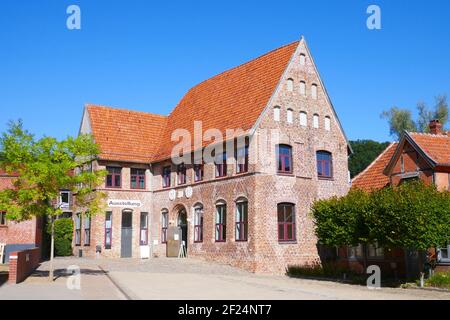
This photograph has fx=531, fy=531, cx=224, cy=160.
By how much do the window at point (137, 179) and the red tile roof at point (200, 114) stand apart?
98 cm

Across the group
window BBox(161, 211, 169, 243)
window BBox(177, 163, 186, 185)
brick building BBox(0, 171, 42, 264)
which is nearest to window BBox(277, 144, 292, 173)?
window BBox(177, 163, 186, 185)

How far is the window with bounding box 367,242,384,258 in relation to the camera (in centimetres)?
2685

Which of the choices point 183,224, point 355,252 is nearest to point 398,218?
point 355,252

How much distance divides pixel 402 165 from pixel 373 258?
5043 mm

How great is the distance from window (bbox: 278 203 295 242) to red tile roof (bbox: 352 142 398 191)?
420cm

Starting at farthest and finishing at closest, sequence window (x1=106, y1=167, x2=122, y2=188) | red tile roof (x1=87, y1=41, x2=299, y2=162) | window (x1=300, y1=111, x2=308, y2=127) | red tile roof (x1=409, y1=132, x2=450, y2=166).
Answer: window (x1=106, y1=167, x2=122, y2=188) < window (x1=300, y1=111, x2=308, y2=127) < red tile roof (x1=87, y1=41, x2=299, y2=162) < red tile roof (x1=409, y1=132, x2=450, y2=166)

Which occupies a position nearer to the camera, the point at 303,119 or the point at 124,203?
the point at 303,119

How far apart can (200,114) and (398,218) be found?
17247mm

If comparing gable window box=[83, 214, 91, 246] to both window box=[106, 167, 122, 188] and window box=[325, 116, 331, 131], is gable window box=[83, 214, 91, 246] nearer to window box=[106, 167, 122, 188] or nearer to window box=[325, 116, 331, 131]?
window box=[106, 167, 122, 188]

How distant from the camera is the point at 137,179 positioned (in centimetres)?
3728

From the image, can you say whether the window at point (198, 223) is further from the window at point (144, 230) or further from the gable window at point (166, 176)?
the window at point (144, 230)

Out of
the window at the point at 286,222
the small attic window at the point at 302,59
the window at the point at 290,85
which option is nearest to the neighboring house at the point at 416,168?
the window at the point at 286,222

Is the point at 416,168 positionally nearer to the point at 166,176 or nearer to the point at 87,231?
the point at 166,176

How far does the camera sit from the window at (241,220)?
28.5m
